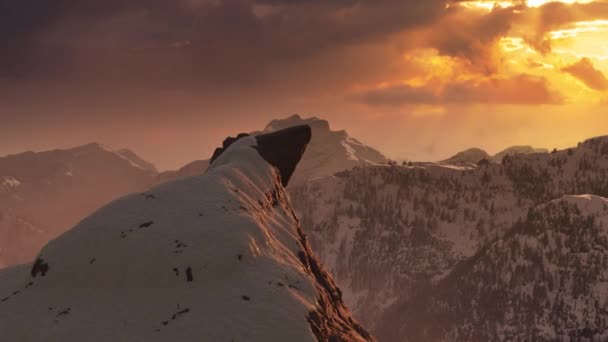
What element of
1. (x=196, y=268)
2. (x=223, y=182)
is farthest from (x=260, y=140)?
(x=196, y=268)

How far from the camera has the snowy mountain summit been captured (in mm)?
42562

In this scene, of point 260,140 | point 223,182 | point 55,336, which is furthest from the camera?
point 260,140

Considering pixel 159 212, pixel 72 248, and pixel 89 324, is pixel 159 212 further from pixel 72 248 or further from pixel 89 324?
pixel 89 324

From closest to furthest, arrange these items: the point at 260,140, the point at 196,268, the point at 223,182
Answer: the point at 196,268 → the point at 223,182 → the point at 260,140

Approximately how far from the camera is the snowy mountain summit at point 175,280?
42.6 meters

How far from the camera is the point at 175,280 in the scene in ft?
151

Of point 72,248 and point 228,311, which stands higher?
point 72,248

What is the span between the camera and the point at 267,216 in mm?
56719

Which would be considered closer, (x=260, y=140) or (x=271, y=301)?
(x=271, y=301)

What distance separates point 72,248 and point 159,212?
6513 mm

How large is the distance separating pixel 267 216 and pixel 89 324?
18256 millimetres

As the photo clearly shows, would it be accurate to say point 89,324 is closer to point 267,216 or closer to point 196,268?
point 196,268

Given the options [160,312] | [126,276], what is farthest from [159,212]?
[160,312]

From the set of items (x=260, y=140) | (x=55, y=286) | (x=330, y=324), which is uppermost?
(x=260, y=140)
